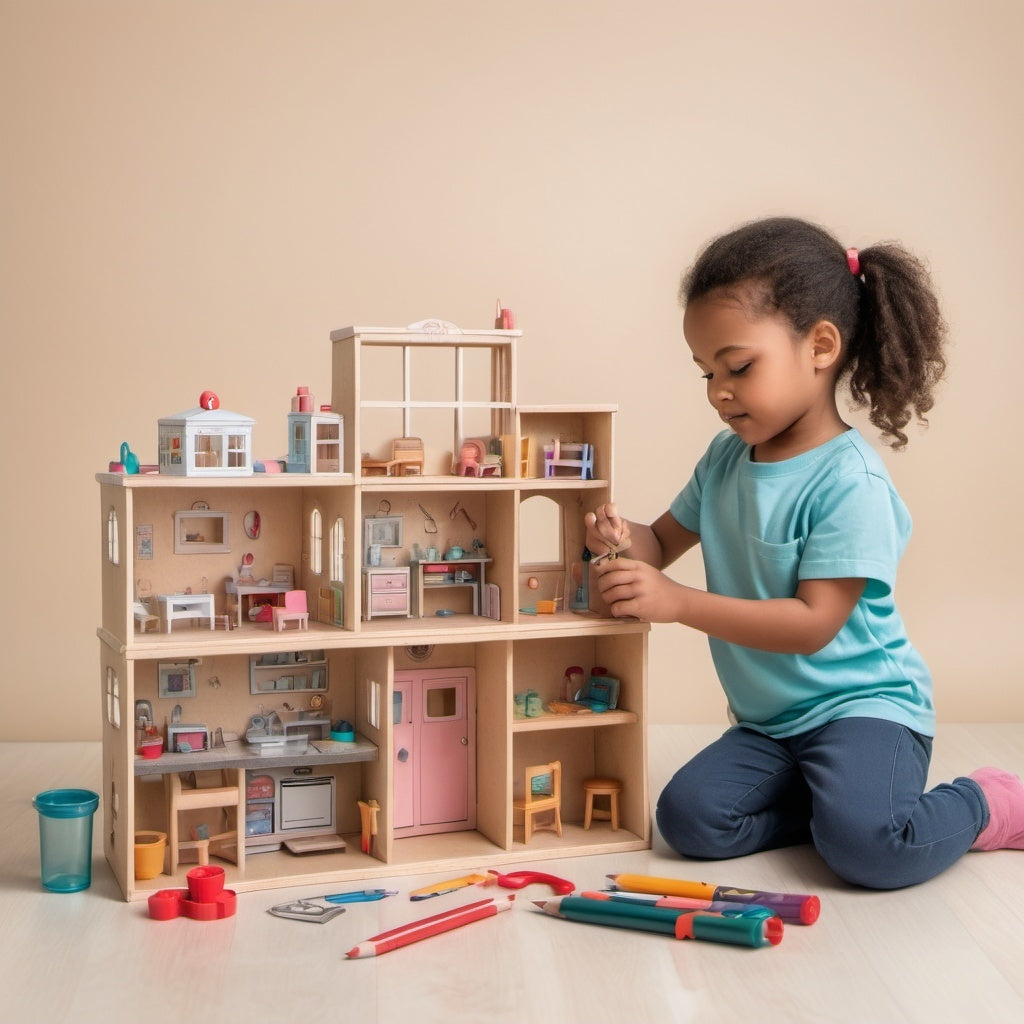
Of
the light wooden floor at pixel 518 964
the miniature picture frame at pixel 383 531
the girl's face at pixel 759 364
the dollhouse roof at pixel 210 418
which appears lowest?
the light wooden floor at pixel 518 964

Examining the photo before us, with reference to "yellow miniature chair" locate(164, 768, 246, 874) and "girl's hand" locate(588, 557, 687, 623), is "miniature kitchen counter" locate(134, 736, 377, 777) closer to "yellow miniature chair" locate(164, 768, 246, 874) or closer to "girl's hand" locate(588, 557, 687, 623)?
"yellow miniature chair" locate(164, 768, 246, 874)

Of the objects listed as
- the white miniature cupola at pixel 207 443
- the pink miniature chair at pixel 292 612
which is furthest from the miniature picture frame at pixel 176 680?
the white miniature cupola at pixel 207 443

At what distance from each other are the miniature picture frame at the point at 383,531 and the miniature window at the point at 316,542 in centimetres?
6

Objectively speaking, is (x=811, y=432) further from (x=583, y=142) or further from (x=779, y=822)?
(x=583, y=142)

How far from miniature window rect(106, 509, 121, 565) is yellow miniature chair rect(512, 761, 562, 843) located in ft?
2.03

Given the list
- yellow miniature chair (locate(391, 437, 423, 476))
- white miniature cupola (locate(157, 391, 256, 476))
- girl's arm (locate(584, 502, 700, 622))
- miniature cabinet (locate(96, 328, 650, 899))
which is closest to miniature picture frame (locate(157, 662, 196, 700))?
miniature cabinet (locate(96, 328, 650, 899))

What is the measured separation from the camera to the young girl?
1.77 m

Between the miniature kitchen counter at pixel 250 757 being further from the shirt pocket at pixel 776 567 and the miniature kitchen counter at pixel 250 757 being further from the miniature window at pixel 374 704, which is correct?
the shirt pocket at pixel 776 567

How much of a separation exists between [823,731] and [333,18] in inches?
60.3

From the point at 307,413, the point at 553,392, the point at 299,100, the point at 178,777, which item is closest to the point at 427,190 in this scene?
the point at 299,100

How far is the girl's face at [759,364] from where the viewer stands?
1767 mm

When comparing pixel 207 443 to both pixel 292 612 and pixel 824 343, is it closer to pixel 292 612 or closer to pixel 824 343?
pixel 292 612

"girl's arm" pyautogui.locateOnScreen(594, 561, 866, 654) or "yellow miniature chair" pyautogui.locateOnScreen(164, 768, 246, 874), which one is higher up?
"girl's arm" pyautogui.locateOnScreen(594, 561, 866, 654)

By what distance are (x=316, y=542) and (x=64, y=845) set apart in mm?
488
